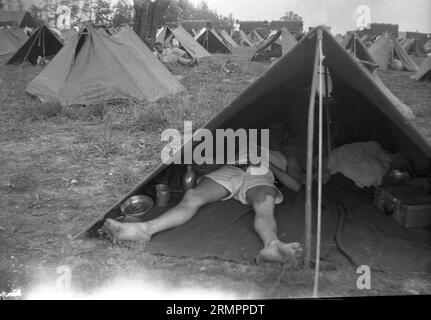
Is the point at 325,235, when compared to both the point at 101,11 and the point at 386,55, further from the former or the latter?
the point at 101,11

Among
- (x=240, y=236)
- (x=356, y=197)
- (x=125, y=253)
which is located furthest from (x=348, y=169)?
(x=125, y=253)

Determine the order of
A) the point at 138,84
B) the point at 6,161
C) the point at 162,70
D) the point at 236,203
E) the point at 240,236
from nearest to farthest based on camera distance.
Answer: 1. the point at 240,236
2. the point at 236,203
3. the point at 6,161
4. the point at 138,84
5. the point at 162,70

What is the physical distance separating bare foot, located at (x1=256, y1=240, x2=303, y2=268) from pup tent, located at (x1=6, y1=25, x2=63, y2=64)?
1034cm

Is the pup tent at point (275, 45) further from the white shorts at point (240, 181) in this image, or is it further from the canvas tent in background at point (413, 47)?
the white shorts at point (240, 181)

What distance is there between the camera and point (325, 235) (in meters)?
2.68

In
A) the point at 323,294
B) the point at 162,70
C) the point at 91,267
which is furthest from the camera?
the point at 162,70

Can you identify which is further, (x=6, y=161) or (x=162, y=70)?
(x=162, y=70)

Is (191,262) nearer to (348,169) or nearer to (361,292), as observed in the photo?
(361,292)

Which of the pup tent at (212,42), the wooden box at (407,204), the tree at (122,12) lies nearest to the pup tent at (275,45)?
the pup tent at (212,42)

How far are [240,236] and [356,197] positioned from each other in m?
1.10

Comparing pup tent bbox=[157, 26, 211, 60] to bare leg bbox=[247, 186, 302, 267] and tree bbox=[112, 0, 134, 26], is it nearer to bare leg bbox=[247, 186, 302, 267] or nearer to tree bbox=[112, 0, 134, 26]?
bare leg bbox=[247, 186, 302, 267]

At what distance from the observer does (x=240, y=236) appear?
2650mm

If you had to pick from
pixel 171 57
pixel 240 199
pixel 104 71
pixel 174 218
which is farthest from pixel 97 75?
pixel 171 57

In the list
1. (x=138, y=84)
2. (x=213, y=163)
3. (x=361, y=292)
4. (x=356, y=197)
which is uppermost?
(x=138, y=84)
